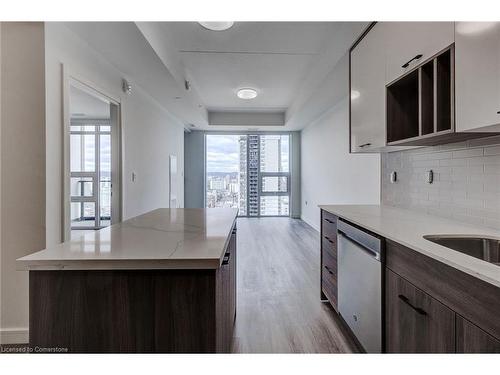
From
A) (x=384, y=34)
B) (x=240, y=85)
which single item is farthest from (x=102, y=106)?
(x=384, y=34)

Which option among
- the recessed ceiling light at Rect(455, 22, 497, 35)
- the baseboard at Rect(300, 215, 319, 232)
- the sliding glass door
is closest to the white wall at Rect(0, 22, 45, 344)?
the recessed ceiling light at Rect(455, 22, 497, 35)

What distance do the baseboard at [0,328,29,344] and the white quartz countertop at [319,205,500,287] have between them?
250cm

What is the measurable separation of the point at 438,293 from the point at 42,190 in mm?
2542

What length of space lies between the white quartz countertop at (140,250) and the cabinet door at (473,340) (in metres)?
0.89

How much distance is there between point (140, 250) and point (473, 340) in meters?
1.23

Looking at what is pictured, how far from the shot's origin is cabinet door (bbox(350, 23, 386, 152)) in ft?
7.32

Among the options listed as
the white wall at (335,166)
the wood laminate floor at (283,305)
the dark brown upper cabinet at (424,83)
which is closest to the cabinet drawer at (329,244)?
the wood laminate floor at (283,305)

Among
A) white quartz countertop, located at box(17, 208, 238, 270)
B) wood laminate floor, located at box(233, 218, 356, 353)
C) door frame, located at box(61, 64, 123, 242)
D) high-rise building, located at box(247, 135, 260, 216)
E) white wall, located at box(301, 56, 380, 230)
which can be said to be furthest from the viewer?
high-rise building, located at box(247, 135, 260, 216)

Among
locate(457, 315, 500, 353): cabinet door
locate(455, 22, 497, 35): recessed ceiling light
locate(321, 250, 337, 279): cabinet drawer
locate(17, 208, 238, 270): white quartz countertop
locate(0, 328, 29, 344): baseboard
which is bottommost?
locate(0, 328, 29, 344): baseboard

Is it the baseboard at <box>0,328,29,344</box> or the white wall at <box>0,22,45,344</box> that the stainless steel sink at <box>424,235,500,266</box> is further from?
the baseboard at <box>0,328,29,344</box>

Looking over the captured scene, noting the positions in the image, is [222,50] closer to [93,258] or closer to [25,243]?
[25,243]

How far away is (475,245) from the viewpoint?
1540 millimetres

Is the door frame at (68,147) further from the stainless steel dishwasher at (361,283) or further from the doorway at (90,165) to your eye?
the doorway at (90,165)

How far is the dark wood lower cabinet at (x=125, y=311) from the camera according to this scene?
1.10 m
